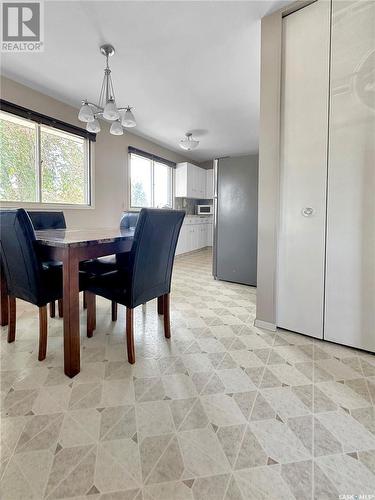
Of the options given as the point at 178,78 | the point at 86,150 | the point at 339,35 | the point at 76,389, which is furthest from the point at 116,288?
the point at 86,150

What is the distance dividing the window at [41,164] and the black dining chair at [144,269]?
6.58 feet

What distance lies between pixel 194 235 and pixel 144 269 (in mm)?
4684

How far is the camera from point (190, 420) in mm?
1088

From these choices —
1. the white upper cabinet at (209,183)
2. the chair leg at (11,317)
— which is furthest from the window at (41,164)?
the white upper cabinet at (209,183)

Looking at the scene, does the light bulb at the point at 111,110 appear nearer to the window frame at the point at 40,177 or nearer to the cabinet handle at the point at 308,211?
the window frame at the point at 40,177

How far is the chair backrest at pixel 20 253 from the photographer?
4.38ft

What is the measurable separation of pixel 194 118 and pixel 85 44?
1963 millimetres

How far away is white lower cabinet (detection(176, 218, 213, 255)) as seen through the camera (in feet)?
18.2

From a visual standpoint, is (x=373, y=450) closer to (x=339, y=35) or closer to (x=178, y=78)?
(x=339, y=35)

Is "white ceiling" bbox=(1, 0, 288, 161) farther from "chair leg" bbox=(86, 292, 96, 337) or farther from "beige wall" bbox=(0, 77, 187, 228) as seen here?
"chair leg" bbox=(86, 292, 96, 337)

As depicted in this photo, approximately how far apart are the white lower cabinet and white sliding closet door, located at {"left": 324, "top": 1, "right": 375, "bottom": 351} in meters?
3.77

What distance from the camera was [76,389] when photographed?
50.6 inches

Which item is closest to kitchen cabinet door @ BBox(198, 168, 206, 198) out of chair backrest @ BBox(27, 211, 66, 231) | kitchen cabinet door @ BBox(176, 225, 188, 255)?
kitchen cabinet door @ BBox(176, 225, 188, 255)

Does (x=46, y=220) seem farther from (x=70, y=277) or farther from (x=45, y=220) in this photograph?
(x=70, y=277)
